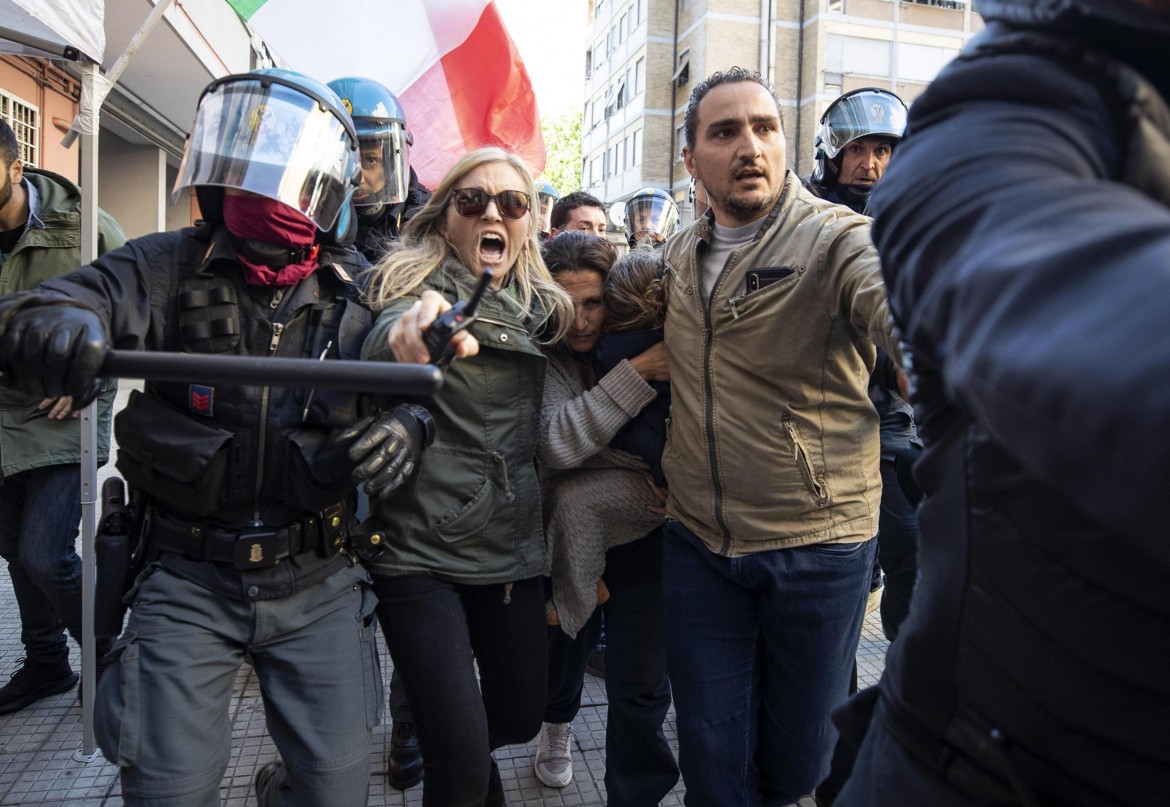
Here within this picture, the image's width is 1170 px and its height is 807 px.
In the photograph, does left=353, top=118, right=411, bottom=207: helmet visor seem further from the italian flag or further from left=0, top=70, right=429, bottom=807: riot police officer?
left=0, top=70, right=429, bottom=807: riot police officer

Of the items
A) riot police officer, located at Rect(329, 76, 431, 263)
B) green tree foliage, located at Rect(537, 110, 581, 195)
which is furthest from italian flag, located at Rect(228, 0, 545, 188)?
green tree foliage, located at Rect(537, 110, 581, 195)

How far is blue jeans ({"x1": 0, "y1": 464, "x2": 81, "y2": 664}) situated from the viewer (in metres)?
3.29

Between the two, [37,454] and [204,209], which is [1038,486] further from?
[37,454]

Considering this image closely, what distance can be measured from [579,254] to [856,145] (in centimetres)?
175

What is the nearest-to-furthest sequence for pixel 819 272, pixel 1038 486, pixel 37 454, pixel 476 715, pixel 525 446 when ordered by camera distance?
pixel 1038 486 < pixel 819 272 < pixel 476 715 < pixel 525 446 < pixel 37 454

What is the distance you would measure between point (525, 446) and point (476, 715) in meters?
0.76

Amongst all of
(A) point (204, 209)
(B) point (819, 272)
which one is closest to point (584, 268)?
(B) point (819, 272)

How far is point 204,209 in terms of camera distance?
2262mm

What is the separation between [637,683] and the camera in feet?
8.98

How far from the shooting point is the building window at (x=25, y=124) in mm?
7246

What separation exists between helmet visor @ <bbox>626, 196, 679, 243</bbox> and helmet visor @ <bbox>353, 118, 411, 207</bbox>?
130 inches

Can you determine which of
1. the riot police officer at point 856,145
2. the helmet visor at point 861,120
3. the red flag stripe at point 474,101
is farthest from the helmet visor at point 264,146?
the red flag stripe at point 474,101

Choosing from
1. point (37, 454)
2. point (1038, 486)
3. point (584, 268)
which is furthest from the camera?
point (37, 454)

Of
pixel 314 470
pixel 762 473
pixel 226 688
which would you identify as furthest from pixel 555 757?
pixel 314 470
